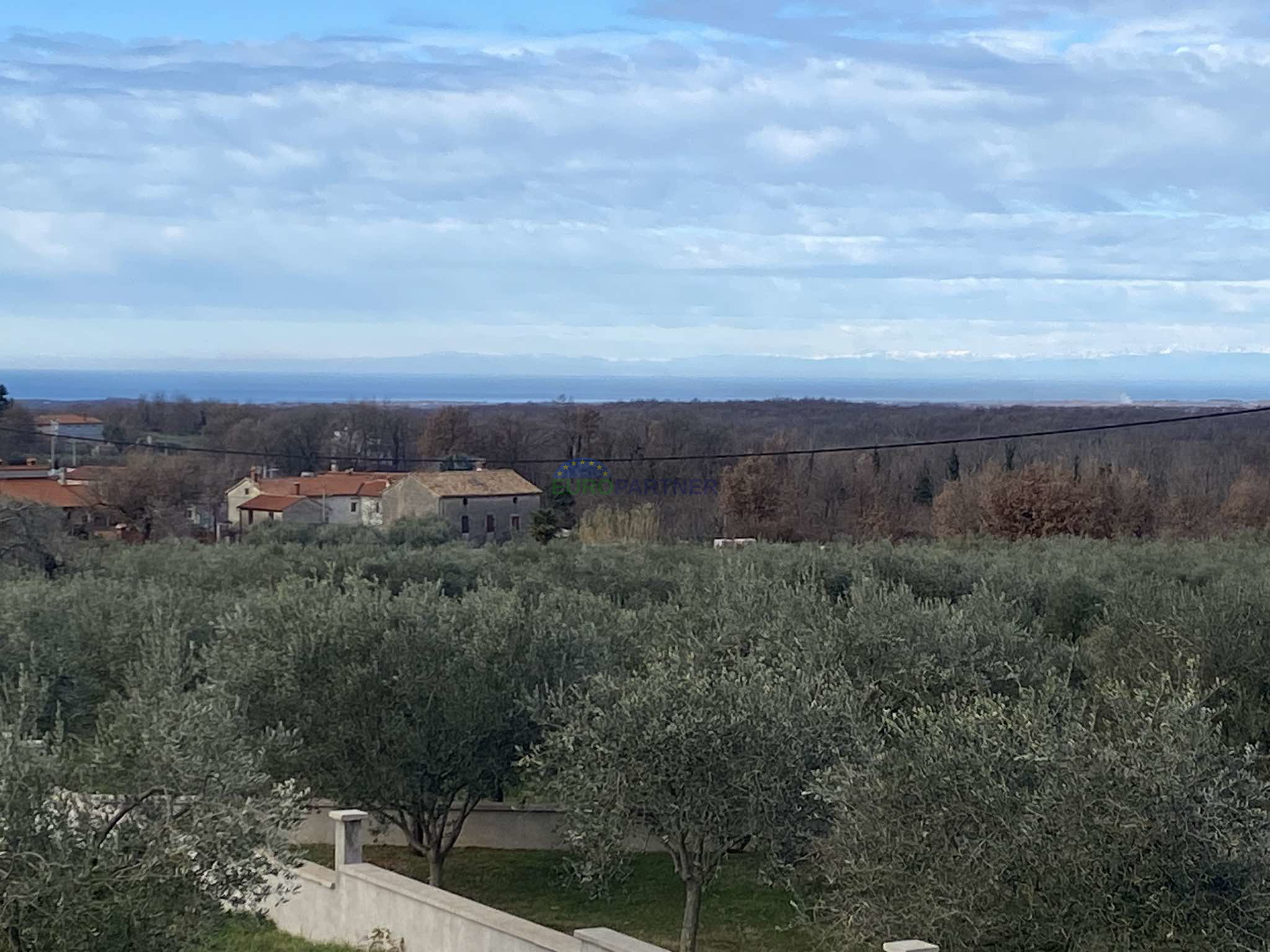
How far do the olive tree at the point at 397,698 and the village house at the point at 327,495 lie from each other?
53.4m

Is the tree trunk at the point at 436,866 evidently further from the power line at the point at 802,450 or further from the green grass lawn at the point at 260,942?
the power line at the point at 802,450

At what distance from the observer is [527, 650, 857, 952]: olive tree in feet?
44.3

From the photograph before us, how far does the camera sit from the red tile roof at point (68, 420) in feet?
355

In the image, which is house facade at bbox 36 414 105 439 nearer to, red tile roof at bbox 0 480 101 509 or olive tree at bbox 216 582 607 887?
red tile roof at bbox 0 480 101 509

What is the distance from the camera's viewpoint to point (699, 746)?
13.6 metres

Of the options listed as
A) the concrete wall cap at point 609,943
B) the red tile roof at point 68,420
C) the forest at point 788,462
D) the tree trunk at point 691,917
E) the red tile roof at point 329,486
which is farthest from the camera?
the red tile roof at point 68,420

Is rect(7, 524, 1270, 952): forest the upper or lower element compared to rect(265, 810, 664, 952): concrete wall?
upper

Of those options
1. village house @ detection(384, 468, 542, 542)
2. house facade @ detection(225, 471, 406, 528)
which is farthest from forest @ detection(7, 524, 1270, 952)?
house facade @ detection(225, 471, 406, 528)

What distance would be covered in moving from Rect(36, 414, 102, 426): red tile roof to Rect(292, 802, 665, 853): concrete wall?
297ft

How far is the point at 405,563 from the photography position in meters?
36.0

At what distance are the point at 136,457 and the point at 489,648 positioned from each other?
6060cm

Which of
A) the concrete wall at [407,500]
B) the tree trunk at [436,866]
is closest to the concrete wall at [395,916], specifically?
the tree trunk at [436,866]

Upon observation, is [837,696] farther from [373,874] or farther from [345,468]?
[345,468]

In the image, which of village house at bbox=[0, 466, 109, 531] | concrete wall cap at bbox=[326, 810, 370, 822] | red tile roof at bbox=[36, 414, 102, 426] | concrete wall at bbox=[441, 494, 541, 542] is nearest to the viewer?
concrete wall cap at bbox=[326, 810, 370, 822]
